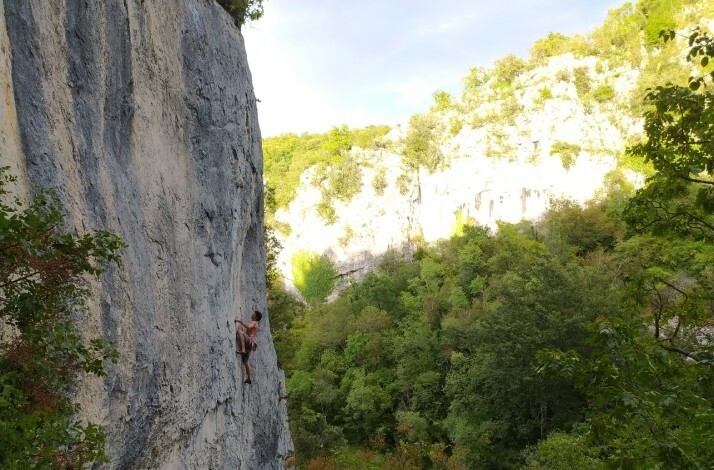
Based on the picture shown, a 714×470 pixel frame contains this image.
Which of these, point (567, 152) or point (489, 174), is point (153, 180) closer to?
point (567, 152)

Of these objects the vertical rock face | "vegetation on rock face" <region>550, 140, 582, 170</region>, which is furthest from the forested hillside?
the vertical rock face

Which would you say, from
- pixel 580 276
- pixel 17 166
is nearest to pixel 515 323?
pixel 580 276

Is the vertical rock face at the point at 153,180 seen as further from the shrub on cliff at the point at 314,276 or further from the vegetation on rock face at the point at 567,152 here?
the shrub on cliff at the point at 314,276

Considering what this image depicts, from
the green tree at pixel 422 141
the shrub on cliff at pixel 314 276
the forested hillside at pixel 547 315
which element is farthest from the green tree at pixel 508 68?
the shrub on cliff at pixel 314 276

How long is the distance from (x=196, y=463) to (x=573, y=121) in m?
47.9

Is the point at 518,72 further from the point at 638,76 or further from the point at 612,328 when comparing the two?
the point at 612,328

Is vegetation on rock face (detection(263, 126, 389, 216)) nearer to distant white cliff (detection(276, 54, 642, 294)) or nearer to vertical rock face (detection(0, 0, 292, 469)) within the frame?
distant white cliff (detection(276, 54, 642, 294))

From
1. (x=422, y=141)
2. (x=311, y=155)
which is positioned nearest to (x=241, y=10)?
(x=422, y=141)

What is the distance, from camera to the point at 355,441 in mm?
32094

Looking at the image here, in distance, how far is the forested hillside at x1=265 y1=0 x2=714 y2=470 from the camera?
4703 millimetres

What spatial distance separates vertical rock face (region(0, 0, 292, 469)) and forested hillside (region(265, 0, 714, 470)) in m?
4.53

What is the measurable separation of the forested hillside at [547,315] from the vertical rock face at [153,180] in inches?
179

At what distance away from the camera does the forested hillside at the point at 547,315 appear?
4703 mm

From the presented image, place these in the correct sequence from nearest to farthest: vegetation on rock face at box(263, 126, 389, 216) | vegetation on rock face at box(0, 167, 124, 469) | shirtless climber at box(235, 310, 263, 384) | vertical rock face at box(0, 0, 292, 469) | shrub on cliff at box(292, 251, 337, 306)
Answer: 1. vegetation on rock face at box(0, 167, 124, 469)
2. vertical rock face at box(0, 0, 292, 469)
3. shirtless climber at box(235, 310, 263, 384)
4. shrub on cliff at box(292, 251, 337, 306)
5. vegetation on rock face at box(263, 126, 389, 216)
